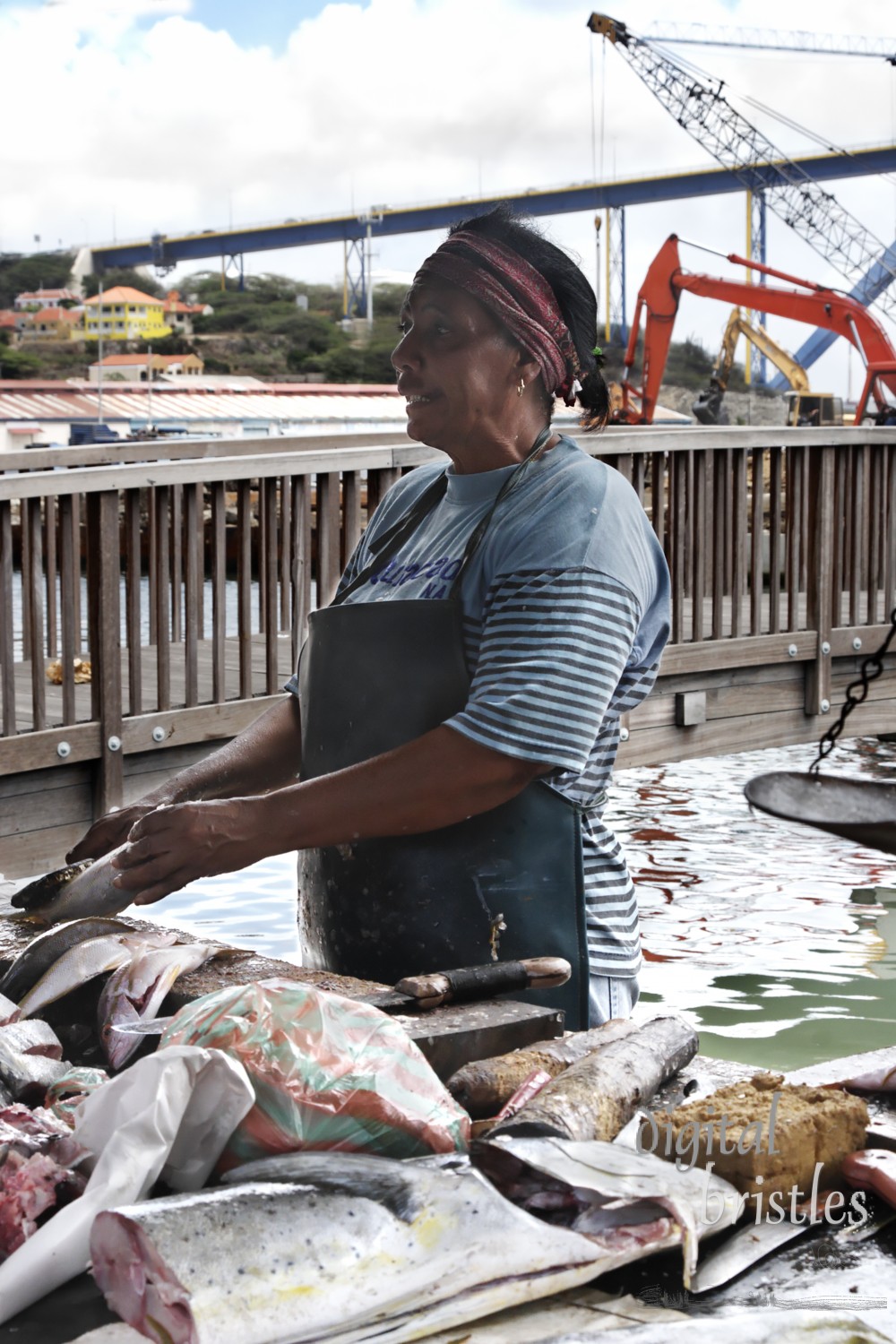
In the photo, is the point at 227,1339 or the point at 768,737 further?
the point at 768,737

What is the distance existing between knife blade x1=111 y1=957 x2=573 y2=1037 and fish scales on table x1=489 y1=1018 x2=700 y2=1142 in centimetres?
21

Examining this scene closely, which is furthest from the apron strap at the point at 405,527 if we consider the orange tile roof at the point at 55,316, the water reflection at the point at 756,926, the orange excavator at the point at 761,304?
the orange tile roof at the point at 55,316

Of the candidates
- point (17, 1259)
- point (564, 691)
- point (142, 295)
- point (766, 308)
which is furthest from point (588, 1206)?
point (142, 295)

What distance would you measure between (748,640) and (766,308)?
15.5m

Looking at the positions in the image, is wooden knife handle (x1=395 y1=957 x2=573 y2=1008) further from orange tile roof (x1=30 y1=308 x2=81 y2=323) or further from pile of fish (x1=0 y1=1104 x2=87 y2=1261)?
orange tile roof (x1=30 y1=308 x2=81 y2=323)

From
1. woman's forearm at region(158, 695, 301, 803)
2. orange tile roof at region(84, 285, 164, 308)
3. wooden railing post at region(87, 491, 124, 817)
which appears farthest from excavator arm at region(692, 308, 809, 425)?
orange tile roof at region(84, 285, 164, 308)

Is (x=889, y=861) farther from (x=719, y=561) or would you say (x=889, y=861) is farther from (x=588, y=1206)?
(x=588, y=1206)

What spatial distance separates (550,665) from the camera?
2252 mm

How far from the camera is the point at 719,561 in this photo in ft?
28.0

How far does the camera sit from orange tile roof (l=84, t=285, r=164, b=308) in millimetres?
100625

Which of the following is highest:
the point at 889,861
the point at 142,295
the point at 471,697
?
the point at 142,295

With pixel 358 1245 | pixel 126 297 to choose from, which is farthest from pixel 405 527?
pixel 126 297

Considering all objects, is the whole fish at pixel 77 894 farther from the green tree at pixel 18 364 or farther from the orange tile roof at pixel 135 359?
the orange tile roof at pixel 135 359

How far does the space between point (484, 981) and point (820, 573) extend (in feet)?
24.0
